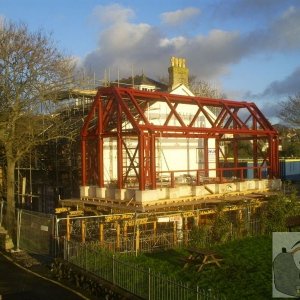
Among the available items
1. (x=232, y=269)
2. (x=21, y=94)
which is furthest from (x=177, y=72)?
(x=232, y=269)

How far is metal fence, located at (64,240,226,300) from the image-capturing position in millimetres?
11041

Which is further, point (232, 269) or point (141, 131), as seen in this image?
point (141, 131)

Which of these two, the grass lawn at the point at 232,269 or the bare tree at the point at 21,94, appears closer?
the grass lawn at the point at 232,269

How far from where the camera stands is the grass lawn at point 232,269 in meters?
12.7

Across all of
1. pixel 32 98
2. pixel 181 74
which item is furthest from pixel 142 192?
pixel 181 74

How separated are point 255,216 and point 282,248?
8.44 metres

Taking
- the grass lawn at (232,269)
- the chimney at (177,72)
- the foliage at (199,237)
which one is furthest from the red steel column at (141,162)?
the chimney at (177,72)

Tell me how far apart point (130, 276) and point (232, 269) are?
335cm

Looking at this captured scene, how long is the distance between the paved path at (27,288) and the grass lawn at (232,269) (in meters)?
2.81

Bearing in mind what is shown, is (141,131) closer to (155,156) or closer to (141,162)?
(141,162)

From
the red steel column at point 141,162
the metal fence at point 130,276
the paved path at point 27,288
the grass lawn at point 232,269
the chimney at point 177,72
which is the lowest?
the paved path at point 27,288

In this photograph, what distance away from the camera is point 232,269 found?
14523 millimetres

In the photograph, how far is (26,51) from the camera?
24.8 metres

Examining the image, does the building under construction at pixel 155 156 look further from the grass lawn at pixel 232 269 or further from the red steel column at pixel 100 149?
the grass lawn at pixel 232 269
